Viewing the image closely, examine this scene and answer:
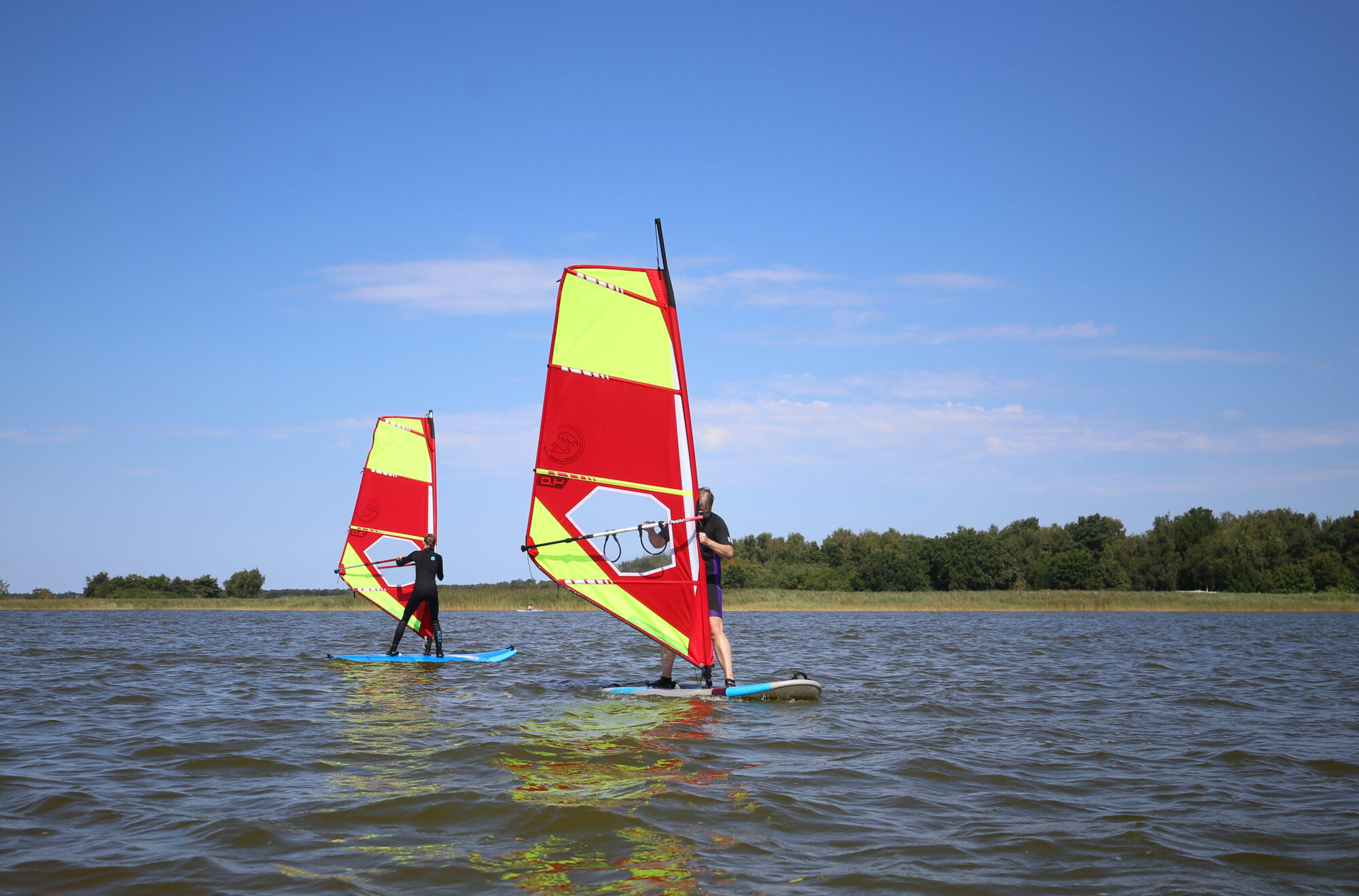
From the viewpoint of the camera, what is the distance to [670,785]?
5.89m

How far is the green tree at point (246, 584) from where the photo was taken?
69375 millimetres

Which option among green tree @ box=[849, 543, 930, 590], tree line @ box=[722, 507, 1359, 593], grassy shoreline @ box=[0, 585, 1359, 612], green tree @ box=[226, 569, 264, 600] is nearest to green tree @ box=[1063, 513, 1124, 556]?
tree line @ box=[722, 507, 1359, 593]

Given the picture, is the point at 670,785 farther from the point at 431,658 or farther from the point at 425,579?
the point at 431,658

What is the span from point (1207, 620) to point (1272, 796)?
114 ft

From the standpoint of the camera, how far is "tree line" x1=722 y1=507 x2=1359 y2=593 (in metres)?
64.2

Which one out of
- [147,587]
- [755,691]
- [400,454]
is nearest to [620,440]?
[755,691]

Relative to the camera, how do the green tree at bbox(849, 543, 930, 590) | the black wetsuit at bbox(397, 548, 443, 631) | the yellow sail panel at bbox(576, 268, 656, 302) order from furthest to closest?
the green tree at bbox(849, 543, 930, 590), the black wetsuit at bbox(397, 548, 443, 631), the yellow sail panel at bbox(576, 268, 656, 302)

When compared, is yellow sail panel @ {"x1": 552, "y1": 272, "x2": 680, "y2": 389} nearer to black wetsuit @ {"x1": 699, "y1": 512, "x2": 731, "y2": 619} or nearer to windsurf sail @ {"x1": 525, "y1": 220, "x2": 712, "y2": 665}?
windsurf sail @ {"x1": 525, "y1": 220, "x2": 712, "y2": 665}

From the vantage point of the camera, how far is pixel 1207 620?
36312 millimetres

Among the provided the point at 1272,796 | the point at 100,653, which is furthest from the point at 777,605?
the point at 1272,796

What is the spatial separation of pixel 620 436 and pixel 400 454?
28.3 feet

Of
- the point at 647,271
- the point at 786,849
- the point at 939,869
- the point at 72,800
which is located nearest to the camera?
the point at 939,869

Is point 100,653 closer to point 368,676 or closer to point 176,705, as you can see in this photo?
point 368,676

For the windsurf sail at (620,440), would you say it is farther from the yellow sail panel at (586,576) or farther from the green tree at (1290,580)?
the green tree at (1290,580)
